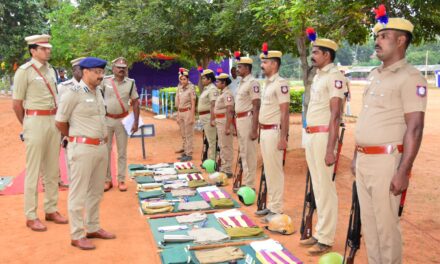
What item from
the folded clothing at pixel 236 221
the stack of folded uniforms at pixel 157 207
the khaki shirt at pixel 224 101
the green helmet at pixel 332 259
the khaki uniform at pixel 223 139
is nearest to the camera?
the green helmet at pixel 332 259

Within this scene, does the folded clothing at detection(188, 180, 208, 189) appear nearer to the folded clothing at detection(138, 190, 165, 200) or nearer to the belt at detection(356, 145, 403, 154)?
the folded clothing at detection(138, 190, 165, 200)

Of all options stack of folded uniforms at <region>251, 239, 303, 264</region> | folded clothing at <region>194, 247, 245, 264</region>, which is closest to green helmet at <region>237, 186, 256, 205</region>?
stack of folded uniforms at <region>251, 239, 303, 264</region>

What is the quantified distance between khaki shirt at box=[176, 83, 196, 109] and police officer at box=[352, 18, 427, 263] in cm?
726

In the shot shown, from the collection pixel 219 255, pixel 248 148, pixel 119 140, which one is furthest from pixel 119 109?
pixel 219 255

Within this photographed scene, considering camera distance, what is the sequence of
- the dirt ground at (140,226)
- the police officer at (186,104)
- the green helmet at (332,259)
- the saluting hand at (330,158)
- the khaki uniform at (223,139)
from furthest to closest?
the police officer at (186,104) < the khaki uniform at (223,139) < the dirt ground at (140,226) < the saluting hand at (330,158) < the green helmet at (332,259)

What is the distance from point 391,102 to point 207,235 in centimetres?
291

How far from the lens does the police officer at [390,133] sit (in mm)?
3363

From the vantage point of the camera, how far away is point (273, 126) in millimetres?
6008

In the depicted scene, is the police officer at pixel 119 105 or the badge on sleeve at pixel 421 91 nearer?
the badge on sleeve at pixel 421 91

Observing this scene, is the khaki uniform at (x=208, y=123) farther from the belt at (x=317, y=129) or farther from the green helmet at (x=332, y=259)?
the green helmet at (x=332, y=259)

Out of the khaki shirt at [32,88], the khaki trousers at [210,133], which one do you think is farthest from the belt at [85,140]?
the khaki trousers at [210,133]

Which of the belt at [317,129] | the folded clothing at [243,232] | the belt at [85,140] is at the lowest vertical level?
the folded clothing at [243,232]

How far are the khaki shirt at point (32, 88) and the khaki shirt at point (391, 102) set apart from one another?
426 centimetres

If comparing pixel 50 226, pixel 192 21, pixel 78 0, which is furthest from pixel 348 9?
pixel 78 0
